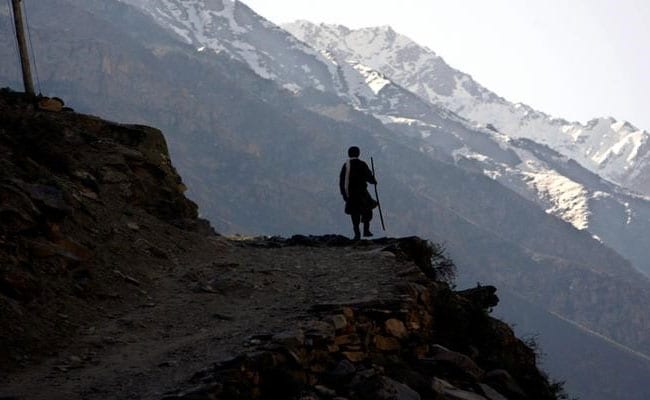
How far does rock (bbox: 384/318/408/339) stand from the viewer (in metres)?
8.61

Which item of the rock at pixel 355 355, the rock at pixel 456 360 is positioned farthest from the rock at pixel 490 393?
the rock at pixel 355 355

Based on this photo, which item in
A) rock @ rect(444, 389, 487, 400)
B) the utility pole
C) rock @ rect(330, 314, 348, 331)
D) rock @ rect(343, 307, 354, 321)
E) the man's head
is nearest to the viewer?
rock @ rect(444, 389, 487, 400)

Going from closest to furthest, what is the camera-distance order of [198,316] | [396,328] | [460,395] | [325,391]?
[325,391] → [460,395] → [396,328] → [198,316]

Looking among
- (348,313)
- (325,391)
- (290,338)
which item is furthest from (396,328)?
(325,391)

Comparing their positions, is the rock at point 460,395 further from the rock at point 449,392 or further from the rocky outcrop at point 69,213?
the rocky outcrop at point 69,213

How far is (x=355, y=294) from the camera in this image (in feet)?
31.5

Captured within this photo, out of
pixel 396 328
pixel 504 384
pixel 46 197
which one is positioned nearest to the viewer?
pixel 396 328

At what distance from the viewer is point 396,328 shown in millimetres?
8680

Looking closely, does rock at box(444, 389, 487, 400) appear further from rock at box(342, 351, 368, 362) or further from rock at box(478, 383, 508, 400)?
rock at box(342, 351, 368, 362)

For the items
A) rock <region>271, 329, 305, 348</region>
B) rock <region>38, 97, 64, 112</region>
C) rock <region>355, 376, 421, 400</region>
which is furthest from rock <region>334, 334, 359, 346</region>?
rock <region>38, 97, 64, 112</region>

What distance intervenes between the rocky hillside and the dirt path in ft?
0.10

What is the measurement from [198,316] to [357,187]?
18.6 feet

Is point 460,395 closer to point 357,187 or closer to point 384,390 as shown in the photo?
point 384,390

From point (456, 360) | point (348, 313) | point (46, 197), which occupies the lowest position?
point (46, 197)
